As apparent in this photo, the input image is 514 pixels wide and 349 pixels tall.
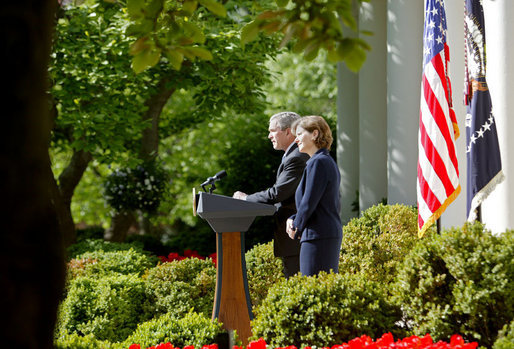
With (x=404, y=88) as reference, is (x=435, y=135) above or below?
below

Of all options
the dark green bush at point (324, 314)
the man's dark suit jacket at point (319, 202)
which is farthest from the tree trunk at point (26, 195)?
the man's dark suit jacket at point (319, 202)

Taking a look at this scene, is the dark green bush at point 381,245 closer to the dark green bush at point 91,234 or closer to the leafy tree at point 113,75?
the leafy tree at point 113,75

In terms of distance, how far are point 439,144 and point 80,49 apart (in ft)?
23.8

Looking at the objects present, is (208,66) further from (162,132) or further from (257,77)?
(162,132)

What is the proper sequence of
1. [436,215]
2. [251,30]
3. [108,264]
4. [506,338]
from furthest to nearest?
[108,264] → [436,215] → [506,338] → [251,30]

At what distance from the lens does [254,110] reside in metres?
13.2

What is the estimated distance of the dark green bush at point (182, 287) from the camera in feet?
23.1

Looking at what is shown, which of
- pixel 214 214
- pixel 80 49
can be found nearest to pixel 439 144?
pixel 214 214

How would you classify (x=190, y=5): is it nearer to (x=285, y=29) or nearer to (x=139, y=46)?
(x=139, y=46)

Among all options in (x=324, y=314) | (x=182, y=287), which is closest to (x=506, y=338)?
(x=324, y=314)

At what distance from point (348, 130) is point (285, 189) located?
9.14m

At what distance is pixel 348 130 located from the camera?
15211 mm

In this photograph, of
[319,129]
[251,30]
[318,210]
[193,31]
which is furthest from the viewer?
[319,129]

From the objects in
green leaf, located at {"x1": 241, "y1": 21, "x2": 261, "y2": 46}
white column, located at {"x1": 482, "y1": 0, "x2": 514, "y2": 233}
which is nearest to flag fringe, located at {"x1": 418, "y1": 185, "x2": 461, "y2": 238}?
white column, located at {"x1": 482, "y1": 0, "x2": 514, "y2": 233}
